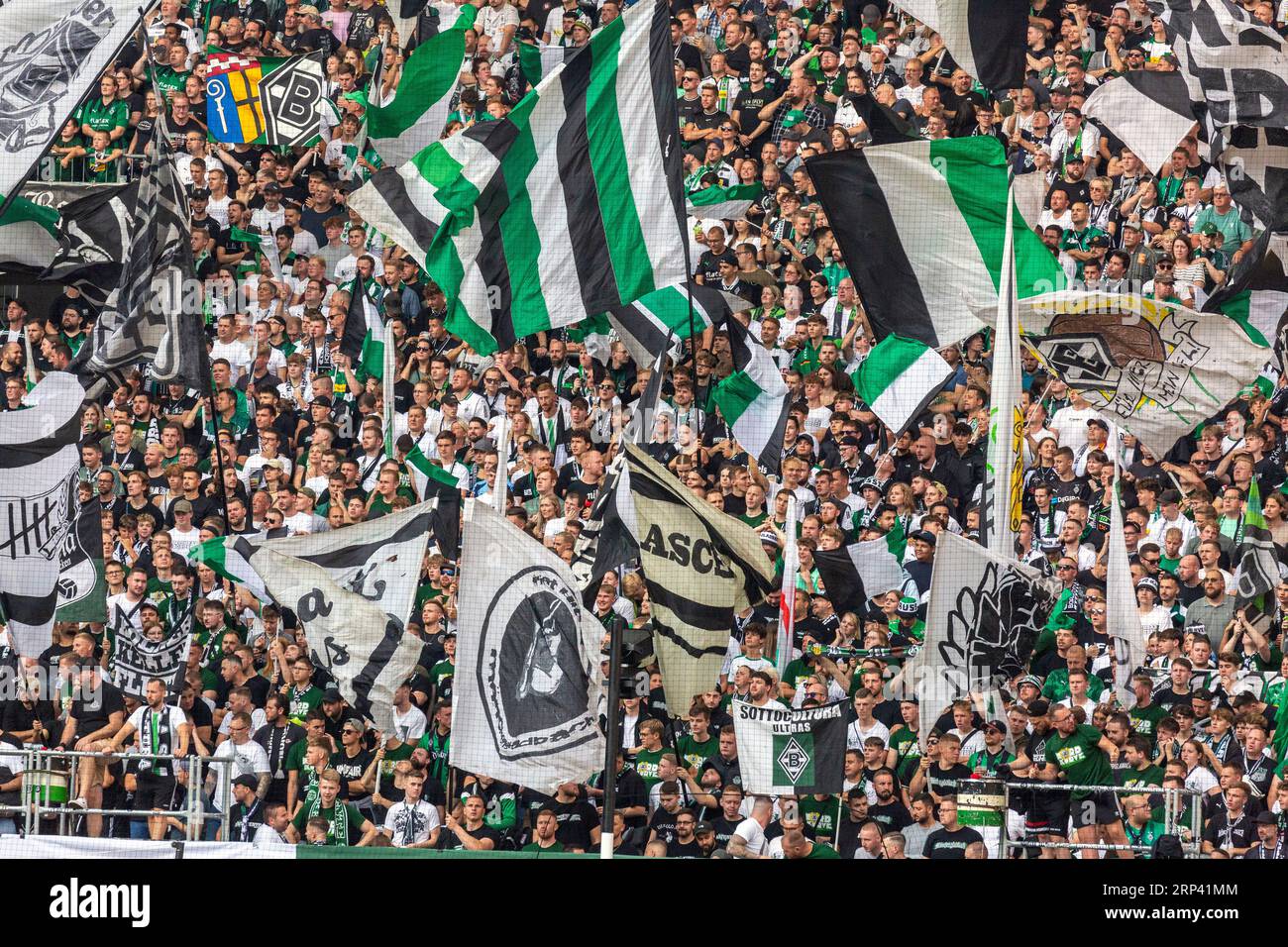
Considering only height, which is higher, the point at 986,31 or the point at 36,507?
the point at 986,31

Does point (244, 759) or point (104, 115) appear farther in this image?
point (104, 115)

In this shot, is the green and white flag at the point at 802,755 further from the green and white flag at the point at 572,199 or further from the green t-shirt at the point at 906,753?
the green and white flag at the point at 572,199

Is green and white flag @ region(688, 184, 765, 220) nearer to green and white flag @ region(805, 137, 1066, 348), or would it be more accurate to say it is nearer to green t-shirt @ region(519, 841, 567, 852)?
green and white flag @ region(805, 137, 1066, 348)

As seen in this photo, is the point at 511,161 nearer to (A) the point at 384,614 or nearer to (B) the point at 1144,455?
(A) the point at 384,614

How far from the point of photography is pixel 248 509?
46.3 feet

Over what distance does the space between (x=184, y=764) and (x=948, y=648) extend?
13.7ft

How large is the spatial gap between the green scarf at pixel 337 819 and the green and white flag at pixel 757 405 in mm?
3457

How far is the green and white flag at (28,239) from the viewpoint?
15.8 meters

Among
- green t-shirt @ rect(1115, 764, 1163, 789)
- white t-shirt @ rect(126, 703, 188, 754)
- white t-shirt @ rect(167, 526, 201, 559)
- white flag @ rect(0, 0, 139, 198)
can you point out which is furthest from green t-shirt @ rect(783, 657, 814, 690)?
white flag @ rect(0, 0, 139, 198)


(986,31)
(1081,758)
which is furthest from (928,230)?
(1081,758)

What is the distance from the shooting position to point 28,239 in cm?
1586

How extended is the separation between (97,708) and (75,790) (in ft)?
1.82

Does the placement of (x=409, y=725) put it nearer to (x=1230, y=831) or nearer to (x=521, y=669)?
(x=521, y=669)

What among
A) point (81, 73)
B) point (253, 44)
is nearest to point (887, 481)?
point (81, 73)
